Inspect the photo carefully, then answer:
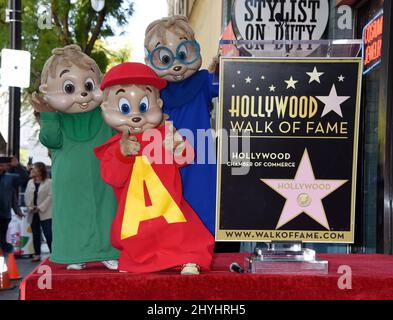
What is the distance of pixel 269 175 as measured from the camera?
3318 mm

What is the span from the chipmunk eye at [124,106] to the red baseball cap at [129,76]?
0.26ft

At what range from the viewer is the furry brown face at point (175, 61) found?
12.6 feet

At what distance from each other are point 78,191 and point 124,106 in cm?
52

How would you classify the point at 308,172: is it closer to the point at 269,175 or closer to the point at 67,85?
the point at 269,175

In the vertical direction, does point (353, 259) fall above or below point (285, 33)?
below

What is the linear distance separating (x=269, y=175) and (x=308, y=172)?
171 mm

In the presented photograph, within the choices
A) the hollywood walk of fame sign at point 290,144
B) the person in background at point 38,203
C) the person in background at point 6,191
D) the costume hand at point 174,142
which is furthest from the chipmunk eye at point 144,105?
the person in background at point 38,203

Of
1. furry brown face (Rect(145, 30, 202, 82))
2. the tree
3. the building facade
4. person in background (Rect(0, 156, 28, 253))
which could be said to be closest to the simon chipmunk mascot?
furry brown face (Rect(145, 30, 202, 82))

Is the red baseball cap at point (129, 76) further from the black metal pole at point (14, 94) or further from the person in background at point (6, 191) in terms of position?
the black metal pole at point (14, 94)

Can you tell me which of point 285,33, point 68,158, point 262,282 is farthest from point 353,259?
point 285,33

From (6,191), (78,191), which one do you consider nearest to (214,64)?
(78,191)

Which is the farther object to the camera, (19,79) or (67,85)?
(19,79)
